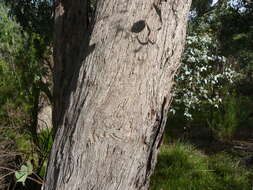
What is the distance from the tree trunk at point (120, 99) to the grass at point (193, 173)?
111 inches

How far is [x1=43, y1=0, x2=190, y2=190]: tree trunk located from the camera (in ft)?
3.92

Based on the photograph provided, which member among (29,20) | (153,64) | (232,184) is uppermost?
(29,20)

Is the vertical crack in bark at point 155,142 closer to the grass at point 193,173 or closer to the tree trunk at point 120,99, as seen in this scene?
the tree trunk at point 120,99

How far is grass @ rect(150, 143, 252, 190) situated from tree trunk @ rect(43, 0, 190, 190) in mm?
2811

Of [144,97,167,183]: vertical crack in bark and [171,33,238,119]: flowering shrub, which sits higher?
[171,33,238,119]: flowering shrub

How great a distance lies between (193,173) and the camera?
4.39 meters

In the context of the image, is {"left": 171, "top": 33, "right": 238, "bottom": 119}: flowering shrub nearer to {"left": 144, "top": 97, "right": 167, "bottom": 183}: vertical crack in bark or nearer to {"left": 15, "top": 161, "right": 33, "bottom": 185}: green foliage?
{"left": 15, "top": 161, "right": 33, "bottom": 185}: green foliage

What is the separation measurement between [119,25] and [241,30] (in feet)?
21.4

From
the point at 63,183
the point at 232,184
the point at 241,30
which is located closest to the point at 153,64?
the point at 63,183

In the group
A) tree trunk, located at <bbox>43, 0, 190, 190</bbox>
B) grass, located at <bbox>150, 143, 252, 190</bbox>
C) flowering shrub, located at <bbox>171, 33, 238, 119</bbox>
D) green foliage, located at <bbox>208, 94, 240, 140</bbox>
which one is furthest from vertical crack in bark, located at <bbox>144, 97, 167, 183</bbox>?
green foliage, located at <bbox>208, 94, 240, 140</bbox>

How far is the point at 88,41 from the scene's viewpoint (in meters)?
1.40

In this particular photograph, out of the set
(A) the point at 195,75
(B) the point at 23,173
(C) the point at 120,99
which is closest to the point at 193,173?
(A) the point at 195,75

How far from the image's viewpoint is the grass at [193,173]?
4.00 metres

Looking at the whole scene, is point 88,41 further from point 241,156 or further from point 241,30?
point 241,30
